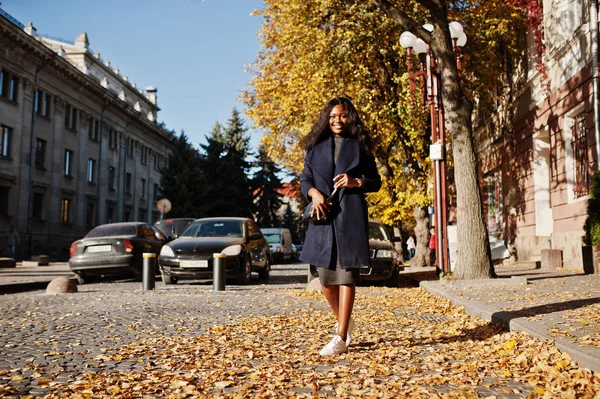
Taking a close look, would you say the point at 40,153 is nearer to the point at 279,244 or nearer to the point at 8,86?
the point at 8,86

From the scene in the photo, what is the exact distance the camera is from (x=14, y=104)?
36.2m

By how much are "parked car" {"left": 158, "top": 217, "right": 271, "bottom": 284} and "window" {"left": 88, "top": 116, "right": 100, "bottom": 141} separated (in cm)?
3361

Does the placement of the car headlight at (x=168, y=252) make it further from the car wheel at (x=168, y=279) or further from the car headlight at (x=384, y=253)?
the car headlight at (x=384, y=253)

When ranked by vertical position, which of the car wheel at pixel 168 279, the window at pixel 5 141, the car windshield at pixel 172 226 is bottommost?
the car wheel at pixel 168 279

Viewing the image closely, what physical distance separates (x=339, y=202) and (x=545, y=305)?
4.28 metres

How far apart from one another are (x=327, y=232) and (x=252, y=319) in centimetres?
315

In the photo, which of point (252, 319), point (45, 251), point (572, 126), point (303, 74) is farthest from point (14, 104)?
point (252, 319)

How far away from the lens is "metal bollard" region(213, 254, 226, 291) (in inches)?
520

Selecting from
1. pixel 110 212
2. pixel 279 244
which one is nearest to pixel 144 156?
pixel 110 212

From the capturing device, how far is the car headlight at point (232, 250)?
14.5m

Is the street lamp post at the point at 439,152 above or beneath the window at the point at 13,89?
beneath

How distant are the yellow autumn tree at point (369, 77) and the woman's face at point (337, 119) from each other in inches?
548

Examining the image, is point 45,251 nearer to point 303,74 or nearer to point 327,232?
point 303,74

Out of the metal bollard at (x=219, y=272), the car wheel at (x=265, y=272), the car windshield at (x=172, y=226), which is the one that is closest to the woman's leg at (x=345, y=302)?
the metal bollard at (x=219, y=272)
